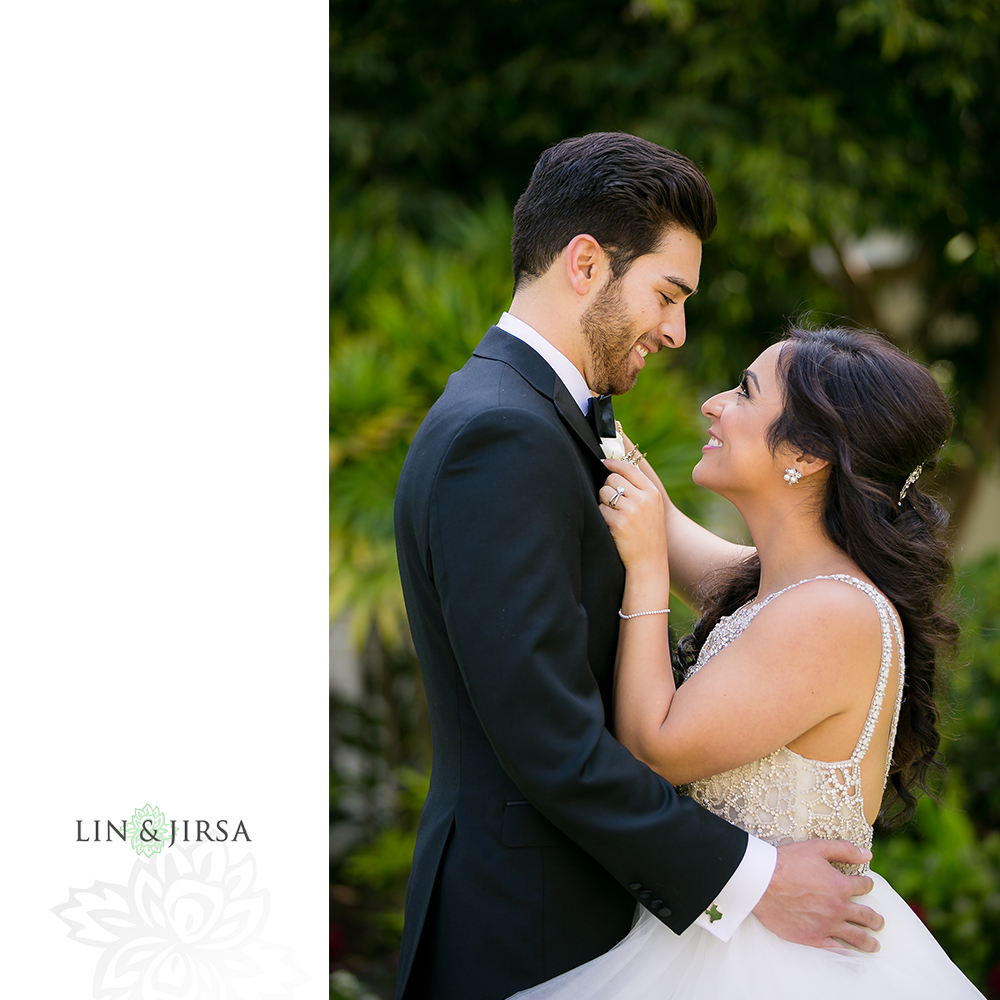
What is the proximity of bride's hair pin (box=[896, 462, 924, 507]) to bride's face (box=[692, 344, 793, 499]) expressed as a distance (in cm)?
26

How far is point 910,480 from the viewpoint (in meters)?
2.14

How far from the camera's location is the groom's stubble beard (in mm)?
1979

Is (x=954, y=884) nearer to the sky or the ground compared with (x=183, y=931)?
nearer to the ground

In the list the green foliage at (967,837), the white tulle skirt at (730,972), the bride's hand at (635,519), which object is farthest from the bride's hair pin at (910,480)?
the green foliage at (967,837)

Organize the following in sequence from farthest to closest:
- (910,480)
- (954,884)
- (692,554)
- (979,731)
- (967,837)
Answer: (979,731), (967,837), (954,884), (692,554), (910,480)

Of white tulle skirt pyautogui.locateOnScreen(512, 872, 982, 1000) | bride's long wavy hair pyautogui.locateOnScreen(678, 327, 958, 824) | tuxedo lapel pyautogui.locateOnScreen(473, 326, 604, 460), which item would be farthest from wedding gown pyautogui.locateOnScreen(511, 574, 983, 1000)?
tuxedo lapel pyautogui.locateOnScreen(473, 326, 604, 460)

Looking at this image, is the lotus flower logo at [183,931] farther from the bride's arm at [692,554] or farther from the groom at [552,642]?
the bride's arm at [692,554]

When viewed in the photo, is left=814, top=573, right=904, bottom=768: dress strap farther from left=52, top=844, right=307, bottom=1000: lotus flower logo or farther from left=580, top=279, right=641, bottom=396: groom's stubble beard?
left=52, top=844, right=307, bottom=1000: lotus flower logo

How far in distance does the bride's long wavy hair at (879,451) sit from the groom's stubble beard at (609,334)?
0.35 metres

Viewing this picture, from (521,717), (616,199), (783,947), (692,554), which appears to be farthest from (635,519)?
(783,947)

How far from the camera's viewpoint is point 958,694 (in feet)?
16.8

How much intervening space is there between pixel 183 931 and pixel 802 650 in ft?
4.15

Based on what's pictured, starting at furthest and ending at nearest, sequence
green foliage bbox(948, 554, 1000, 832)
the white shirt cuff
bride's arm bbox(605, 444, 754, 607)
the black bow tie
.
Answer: green foliage bbox(948, 554, 1000, 832)
bride's arm bbox(605, 444, 754, 607)
the black bow tie
the white shirt cuff

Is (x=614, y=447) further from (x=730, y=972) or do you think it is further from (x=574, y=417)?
(x=730, y=972)
